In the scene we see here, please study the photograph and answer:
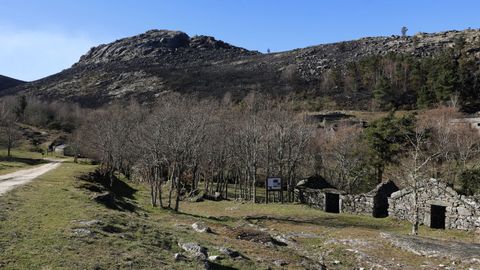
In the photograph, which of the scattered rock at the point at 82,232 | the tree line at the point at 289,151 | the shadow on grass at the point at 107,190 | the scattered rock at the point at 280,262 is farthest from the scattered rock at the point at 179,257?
the tree line at the point at 289,151

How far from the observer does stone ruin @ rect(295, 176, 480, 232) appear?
2848 centimetres

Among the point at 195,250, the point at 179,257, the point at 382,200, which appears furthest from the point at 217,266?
the point at 382,200

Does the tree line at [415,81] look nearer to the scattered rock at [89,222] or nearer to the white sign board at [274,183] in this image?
the white sign board at [274,183]

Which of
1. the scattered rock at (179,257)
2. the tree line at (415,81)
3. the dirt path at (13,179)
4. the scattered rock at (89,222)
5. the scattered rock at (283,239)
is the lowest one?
the scattered rock at (283,239)

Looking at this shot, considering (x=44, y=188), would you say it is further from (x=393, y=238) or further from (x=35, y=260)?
(x=393, y=238)

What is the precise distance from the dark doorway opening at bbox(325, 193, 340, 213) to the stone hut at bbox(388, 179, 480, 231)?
671 cm

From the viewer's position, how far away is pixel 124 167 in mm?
75438

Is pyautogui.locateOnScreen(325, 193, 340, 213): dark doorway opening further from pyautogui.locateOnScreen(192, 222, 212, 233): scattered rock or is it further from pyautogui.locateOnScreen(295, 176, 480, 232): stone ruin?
pyautogui.locateOnScreen(192, 222, 212, 233): scattered rock

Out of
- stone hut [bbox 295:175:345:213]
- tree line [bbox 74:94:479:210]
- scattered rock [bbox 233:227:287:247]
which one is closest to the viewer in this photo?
scattered rock [bbox 233:227:287:247]

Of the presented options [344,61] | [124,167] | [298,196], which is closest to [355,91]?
[344,61]

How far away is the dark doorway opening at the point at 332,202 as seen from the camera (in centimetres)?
3956

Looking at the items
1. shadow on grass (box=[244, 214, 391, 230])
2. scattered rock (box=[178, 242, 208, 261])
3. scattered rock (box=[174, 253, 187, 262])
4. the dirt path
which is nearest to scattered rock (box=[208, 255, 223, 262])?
scattered rock (box=[178, 242, 208, 261])

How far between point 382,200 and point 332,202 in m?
5.45

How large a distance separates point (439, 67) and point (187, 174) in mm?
71719
